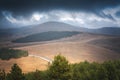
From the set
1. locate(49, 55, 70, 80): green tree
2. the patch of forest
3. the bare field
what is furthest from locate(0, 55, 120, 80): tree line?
the patch of forest

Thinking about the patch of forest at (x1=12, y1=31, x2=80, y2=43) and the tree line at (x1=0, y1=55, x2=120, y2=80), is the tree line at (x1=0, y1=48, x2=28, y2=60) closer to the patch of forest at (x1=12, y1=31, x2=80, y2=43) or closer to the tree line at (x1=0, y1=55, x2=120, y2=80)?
the tree line at (x1=0, y1=55, x2=120, y2=80)

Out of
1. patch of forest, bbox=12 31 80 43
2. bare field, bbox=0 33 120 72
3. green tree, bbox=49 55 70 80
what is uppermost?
patch of forest, bbox=12 31 80 43

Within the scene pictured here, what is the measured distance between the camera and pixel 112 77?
40.4 meters

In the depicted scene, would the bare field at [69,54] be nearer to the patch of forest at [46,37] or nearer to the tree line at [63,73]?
the tree line at [63,73]

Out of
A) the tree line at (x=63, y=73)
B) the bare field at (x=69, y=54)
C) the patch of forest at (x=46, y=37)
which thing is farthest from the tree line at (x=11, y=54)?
the patch of forest at (x=46, y=37)

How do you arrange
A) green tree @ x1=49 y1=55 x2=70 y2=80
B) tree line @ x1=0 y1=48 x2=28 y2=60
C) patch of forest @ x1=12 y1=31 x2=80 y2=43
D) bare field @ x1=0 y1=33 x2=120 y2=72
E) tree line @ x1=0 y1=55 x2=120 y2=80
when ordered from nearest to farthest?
green tree @ x1=49 y1=55 x2=70 y2=80 < tree line @ x1=0 y1=55 x2=120 y2=80 < bare field @ x1=0 y1=33 x2=120 y2=72 < tree line @ x1=0 y1=48 x2=28 y2=60 < patch of forest @ x1=12 y1=31 x2=80 y2=43

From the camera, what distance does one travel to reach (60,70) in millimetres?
31094

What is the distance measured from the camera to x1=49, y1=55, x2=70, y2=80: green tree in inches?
1213

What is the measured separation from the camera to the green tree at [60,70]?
30812mm

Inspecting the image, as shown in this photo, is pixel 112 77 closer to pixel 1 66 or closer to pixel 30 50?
pixel 1 66

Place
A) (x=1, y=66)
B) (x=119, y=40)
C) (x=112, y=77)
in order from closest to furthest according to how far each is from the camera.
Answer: (x=112, y=77)
(x=1, y=66)
(x=119, y=40)

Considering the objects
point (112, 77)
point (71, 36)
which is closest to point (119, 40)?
point (71, 36)

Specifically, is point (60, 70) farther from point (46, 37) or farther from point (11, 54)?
point (46, 37)

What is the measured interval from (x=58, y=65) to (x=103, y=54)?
76.6 metres
